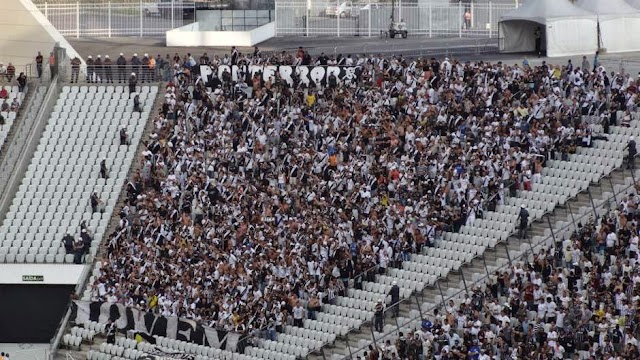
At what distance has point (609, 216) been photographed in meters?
49.2

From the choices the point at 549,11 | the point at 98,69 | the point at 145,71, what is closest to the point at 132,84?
the point at 145,71

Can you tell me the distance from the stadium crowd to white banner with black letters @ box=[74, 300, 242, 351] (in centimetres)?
41

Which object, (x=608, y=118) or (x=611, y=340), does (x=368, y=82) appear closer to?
(x=608, y=118)

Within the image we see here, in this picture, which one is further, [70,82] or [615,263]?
[70,82]

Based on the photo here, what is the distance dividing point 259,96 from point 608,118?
11602 mm

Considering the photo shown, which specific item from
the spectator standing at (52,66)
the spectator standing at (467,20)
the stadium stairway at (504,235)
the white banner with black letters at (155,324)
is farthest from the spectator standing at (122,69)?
the stadium stairway at (504,235)

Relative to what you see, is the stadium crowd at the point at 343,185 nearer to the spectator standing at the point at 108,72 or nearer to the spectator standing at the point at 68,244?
the spectator standing at the point at 68,244

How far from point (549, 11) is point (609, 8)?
7.03 ft

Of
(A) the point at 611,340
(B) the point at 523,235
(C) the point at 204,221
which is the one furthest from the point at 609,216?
(C) the point at 204,221

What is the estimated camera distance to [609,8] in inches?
2562

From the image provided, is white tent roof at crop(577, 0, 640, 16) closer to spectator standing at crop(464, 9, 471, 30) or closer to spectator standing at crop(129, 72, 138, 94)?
spectator standing at crop(464, 9, 471, 30)

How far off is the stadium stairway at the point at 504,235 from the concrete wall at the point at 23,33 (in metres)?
20.6

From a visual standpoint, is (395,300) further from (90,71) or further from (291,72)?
(90,71)

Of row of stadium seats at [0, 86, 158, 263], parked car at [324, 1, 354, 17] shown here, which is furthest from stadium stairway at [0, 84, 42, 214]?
parked car at [324, 1, 354, 17]
